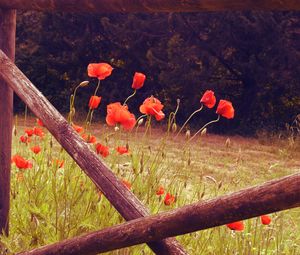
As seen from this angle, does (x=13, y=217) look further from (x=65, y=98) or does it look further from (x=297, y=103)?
(x=65, y=98)

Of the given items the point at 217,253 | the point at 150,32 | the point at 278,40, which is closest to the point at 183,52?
the point at 150,32

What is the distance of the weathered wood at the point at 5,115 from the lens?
2.56 meters

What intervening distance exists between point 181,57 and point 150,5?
10.1m

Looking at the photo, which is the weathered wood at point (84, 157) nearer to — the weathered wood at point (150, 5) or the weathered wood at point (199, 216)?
the weathered wood at point (199, 216)

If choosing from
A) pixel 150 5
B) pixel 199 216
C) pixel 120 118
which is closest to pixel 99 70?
pixel 120 118

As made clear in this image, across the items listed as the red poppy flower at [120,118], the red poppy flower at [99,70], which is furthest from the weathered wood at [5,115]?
the red poppy flower at [120,118]

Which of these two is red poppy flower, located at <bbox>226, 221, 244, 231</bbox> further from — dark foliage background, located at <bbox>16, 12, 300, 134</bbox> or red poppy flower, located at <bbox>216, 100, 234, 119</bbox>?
dark foliage background, located at <bbox>16, 12, 300, 134</bbox>

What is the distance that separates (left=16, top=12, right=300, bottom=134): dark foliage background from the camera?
1103 cm

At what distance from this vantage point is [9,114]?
2695 millimetres

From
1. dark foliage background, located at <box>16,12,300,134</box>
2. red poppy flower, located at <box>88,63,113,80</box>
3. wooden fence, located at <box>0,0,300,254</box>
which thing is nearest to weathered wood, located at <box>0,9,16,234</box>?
wooden fence, located at <box>0,0,300,254</box>

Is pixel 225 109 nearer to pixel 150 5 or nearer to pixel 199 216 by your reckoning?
pixel 150 5

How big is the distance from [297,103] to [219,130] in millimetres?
1545

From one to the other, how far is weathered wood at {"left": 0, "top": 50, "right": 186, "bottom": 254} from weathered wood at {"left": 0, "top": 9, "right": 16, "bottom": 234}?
17cm

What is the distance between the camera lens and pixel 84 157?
1.96 m
